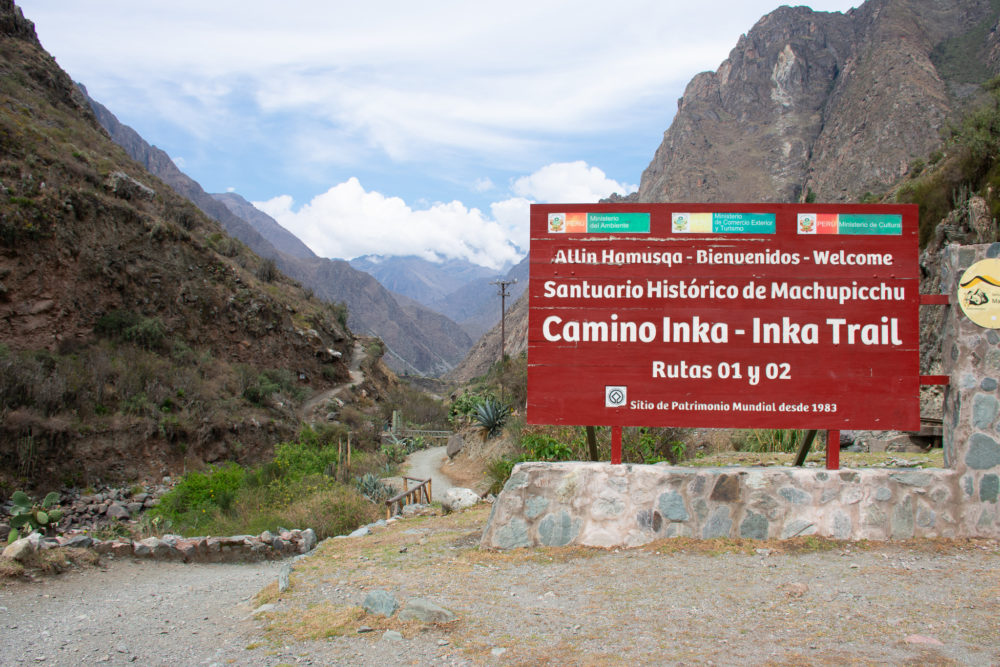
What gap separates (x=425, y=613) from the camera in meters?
4.34

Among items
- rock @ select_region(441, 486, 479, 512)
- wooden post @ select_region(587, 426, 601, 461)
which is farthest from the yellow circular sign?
rock @ select_region(441, 486, 479, 512)

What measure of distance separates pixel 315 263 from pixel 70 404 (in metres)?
171

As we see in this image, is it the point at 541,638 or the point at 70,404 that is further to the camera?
the point at 70,404

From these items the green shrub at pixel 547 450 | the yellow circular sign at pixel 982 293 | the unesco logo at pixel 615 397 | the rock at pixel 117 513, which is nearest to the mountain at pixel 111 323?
the rock at pixel 117 513

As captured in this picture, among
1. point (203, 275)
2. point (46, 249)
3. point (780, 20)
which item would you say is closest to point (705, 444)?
point (46, 249)

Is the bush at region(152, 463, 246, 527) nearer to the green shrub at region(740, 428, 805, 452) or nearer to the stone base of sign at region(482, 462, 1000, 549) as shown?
the stone base of sign at region(482, 462, 1000, 549)

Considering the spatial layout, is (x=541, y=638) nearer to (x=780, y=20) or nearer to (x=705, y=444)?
(x=705, y=444)

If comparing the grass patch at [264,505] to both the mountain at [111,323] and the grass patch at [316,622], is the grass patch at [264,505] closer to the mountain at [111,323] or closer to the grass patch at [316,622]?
the grass patch at [316,622]

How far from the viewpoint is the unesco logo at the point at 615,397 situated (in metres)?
6.24

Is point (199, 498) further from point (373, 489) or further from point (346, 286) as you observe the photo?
point (346, 286)

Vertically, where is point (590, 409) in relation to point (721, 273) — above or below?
below

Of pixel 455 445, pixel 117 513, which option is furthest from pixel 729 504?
pixel 455 445

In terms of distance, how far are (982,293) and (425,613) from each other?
5.75 metres

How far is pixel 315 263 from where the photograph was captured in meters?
184
